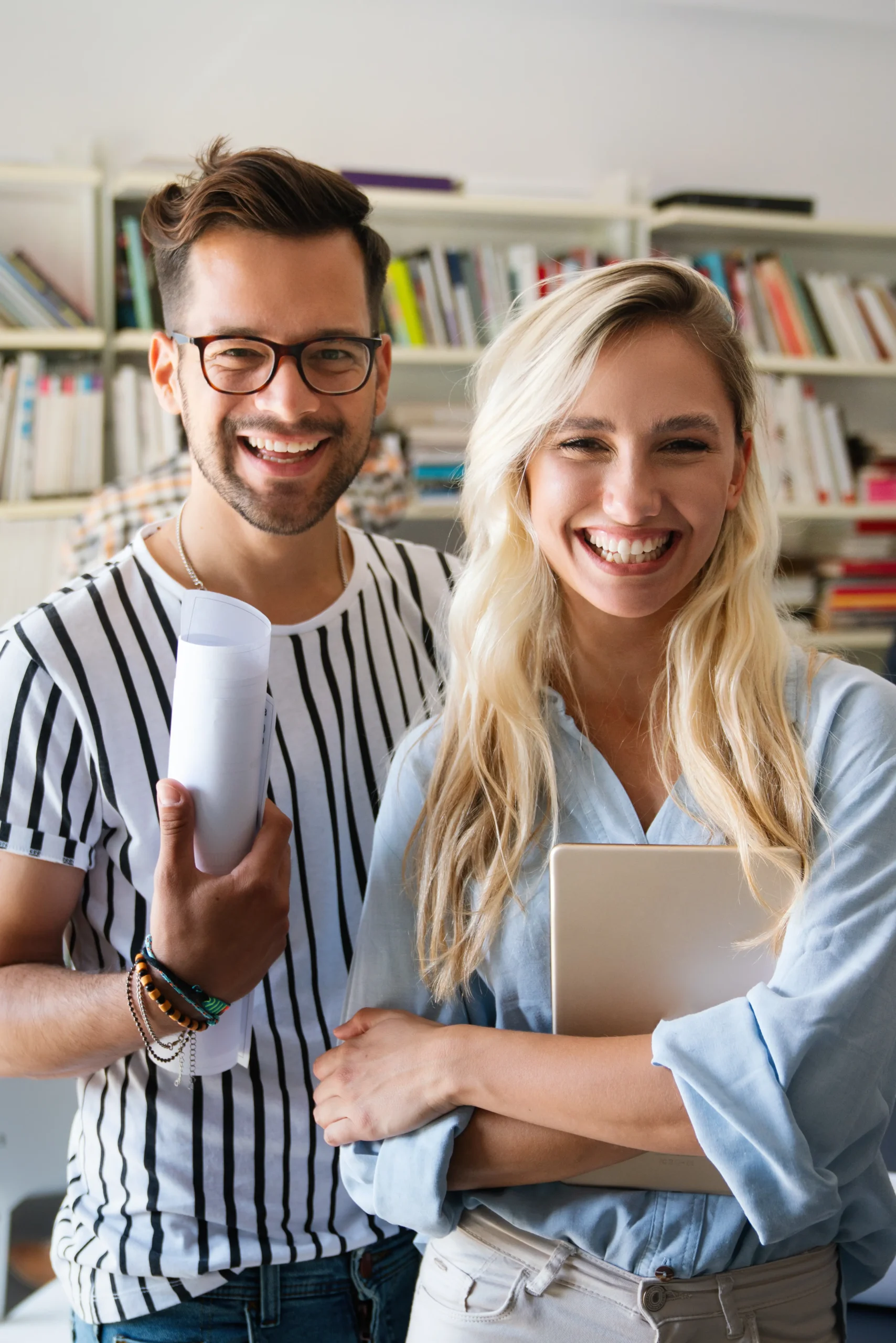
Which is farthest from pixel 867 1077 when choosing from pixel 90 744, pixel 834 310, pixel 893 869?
pixel 834 310

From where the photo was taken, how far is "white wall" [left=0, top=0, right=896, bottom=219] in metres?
3.95

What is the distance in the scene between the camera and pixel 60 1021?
1.15 metres

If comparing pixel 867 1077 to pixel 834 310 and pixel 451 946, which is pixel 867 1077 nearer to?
pixel 451 946

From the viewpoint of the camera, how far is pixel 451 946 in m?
1.16

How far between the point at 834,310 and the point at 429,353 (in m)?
1.56

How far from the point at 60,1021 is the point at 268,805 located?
29 centimetres

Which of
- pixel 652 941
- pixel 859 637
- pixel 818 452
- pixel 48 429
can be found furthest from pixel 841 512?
pixel 652 941

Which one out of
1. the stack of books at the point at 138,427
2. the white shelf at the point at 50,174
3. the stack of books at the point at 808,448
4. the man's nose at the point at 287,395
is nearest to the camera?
the man's nose at the point at 287,395

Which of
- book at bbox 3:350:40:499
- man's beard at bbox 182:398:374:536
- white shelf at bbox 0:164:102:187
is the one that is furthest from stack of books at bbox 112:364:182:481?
man's beard at bbox 182:398:374:536

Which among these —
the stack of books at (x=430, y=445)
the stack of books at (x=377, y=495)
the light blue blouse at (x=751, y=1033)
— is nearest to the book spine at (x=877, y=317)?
the stack of books at (x=430, y=445)

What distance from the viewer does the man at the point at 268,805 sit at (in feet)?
3.94

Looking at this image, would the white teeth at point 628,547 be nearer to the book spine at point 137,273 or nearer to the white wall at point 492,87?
the book spine at point 137,273

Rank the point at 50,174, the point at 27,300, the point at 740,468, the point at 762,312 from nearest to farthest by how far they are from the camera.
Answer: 1. the point at 740,468
2. the point at 50,174
3. the point at 27,300
4. the point at 762,312

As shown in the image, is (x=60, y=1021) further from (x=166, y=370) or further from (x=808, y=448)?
(x=808, y=448)
